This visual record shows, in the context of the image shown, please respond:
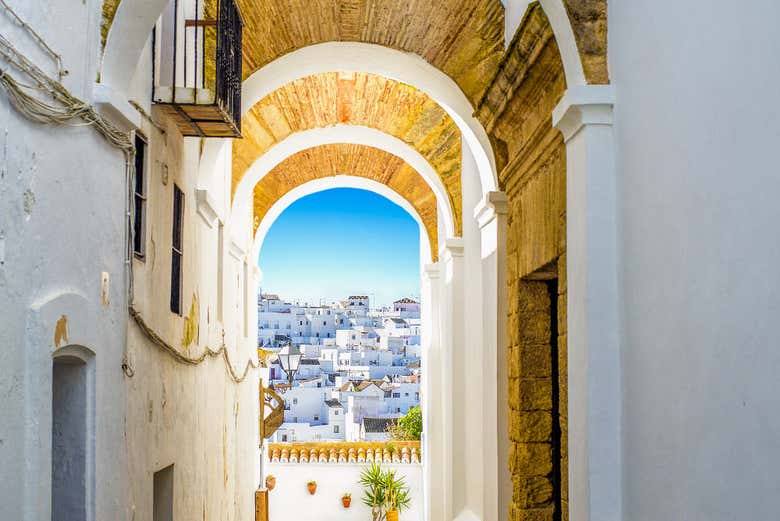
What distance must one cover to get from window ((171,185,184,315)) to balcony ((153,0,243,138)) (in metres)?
0.57

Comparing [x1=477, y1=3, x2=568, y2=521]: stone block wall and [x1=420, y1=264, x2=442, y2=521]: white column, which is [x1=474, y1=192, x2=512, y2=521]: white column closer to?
[x1=477, y1=3, x2=568, y2=521]: stone block wall

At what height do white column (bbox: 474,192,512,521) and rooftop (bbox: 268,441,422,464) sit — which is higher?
white column (bbox: 474,192,512,521)

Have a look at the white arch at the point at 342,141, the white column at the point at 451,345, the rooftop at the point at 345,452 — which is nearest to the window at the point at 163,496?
the white arch at the point at 342,141

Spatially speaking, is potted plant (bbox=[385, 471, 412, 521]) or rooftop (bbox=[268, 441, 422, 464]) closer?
potted plant (bbox=[385, 471, 412, 521])

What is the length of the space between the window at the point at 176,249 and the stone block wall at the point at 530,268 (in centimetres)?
262

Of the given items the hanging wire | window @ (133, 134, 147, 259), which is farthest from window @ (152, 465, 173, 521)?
window @ (133, 134, 147, 259)

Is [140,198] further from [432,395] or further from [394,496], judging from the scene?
[394,496]

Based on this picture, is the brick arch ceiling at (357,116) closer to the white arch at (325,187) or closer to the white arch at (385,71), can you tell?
the white arch at (385,71)

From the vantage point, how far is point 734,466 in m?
2.75

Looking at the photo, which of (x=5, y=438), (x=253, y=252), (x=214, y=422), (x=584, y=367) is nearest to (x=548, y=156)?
(x=584, y=367)

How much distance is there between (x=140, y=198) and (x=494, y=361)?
12.4ft

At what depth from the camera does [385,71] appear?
28.2 feet

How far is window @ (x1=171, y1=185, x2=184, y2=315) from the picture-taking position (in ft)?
22.4

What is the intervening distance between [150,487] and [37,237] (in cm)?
279
